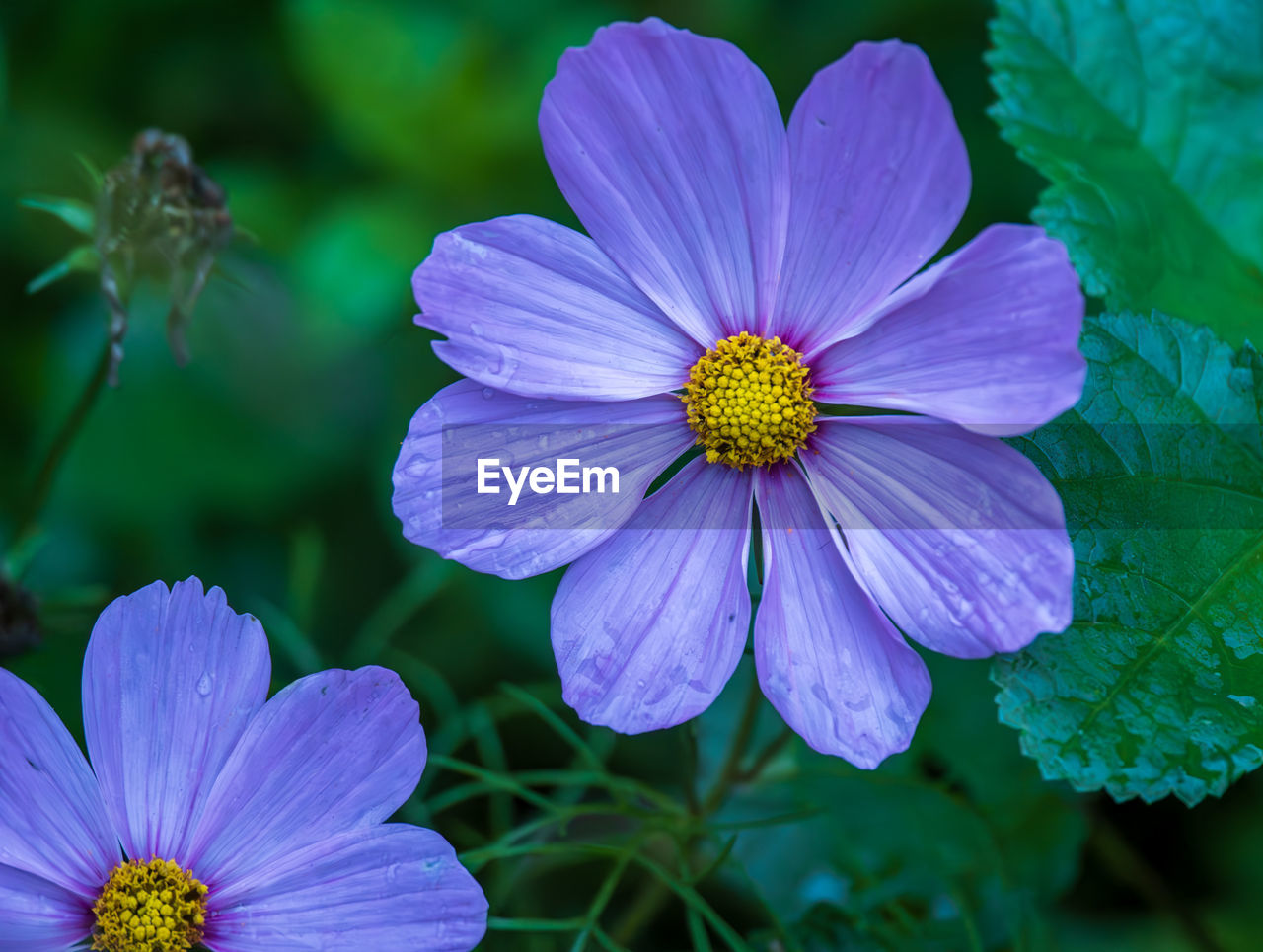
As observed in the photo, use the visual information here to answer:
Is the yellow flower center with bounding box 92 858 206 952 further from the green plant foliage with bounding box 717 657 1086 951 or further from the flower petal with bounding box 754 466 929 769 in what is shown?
the green plant foliage with bounding box 717 657 1086 951

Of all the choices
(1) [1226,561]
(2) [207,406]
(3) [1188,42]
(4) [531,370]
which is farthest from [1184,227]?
(2) [207,406]

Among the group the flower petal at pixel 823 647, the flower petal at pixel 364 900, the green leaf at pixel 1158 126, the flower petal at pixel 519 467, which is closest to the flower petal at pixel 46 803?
the flower petal at pixel 364 900

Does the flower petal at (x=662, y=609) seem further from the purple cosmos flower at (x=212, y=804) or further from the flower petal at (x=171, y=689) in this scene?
the flower petal at (x=171, y=689)

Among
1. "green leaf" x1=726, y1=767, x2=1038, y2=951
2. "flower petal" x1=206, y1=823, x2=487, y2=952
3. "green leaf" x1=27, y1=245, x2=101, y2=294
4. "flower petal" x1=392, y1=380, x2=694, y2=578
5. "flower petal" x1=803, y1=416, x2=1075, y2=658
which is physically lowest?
"green leaf" x1=726, y1=767, x2=1038, y2=951

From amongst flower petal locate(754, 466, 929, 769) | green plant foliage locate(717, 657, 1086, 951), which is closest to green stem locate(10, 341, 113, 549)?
flower petal locate(754, 466, 929, 769)

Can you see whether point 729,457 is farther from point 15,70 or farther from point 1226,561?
point 15,70

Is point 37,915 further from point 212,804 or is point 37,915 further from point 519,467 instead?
point 519,467

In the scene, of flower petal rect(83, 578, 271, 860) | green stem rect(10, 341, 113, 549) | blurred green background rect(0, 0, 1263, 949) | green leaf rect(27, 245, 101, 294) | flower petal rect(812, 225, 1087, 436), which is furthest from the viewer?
blurred green background rect(0, 0, 1263, 949)
